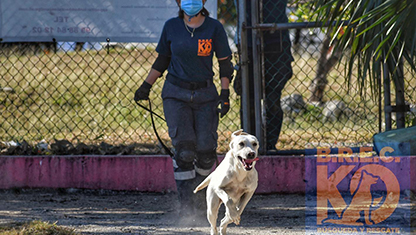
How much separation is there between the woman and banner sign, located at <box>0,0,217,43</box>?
3.26 feet

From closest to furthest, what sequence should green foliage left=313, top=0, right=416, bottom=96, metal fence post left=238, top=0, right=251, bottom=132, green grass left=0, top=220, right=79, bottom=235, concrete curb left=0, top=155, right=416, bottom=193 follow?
green grass left=0, top=220, right=79, bottom=235, green foliage left=313, top=0, right=416, bottom=96, metal fence post left=238, top=0, right=251, bottom=132, concrete curb left=0, top=155, right=416, bottom=193

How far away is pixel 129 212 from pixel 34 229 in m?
1.16

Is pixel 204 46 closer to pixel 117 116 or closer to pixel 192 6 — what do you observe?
pixel 192 6

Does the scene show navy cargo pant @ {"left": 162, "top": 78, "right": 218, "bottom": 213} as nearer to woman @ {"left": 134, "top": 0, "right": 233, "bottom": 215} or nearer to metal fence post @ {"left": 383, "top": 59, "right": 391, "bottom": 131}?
woman @ {"left": 134, "top": 0, "right": 233, "bottom": 215}

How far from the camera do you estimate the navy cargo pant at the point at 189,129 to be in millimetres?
4320

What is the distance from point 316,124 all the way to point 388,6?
416 cm

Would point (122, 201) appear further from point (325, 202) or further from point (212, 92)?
point (325, 202)

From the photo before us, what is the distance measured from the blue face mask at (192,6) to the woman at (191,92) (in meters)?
0.01

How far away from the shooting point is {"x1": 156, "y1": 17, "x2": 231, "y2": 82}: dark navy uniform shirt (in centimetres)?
429

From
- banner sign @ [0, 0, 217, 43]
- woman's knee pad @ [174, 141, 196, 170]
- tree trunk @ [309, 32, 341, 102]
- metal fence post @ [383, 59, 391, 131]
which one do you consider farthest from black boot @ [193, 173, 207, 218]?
tree trunk @ [309, 32, 341, 102]

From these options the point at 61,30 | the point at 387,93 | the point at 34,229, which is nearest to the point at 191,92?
the point at 34,229

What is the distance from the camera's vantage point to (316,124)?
8008mm

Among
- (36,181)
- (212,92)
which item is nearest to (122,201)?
(36,181)

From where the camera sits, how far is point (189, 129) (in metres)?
4.34
